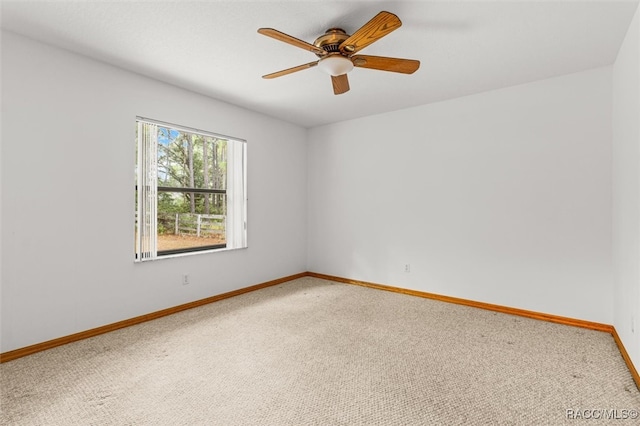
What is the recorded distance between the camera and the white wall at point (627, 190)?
2.08 metres

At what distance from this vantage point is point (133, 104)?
10.3 feet

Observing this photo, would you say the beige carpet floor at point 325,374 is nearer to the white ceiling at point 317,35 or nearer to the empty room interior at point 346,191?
the empty room interior at point 346,191

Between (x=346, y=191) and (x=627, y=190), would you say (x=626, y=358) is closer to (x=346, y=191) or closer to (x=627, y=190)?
(x=627, y=190)

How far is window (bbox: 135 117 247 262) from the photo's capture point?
4.03 meters

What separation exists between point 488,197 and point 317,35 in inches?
100.0

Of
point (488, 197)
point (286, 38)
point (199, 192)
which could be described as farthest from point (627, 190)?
point (199, 192)

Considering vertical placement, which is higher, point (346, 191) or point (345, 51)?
point (345, 51)

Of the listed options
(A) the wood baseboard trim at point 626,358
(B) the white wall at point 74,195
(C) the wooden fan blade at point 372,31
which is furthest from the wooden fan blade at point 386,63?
(A) the wood baseboard trim at point 626,358

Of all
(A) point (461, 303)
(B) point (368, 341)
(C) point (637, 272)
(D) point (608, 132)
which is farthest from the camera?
(A) point (461, 303)

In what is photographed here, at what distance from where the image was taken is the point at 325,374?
2.17 m

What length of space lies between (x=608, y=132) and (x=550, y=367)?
7.30ft

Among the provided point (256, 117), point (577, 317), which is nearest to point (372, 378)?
point (577, 317)

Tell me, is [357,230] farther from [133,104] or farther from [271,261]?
[133,104]

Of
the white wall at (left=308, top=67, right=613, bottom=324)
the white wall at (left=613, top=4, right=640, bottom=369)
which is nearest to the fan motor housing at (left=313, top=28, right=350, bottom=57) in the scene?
the white wall at (left=613, top=4, right=640, bottom=369)
